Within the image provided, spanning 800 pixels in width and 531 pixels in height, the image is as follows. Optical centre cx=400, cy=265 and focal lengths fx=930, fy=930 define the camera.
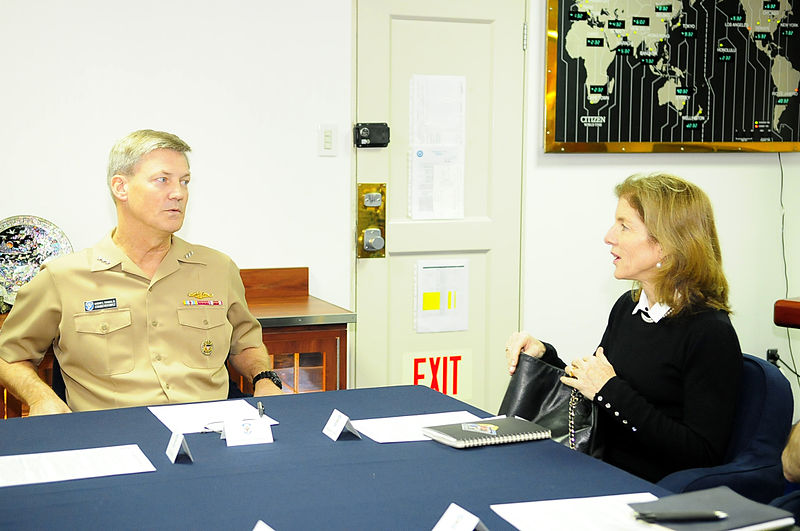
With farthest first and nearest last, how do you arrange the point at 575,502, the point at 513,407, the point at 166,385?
the point at 166,385, the point at 513,407, the point at 575,502

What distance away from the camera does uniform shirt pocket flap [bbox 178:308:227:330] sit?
2.68 metres

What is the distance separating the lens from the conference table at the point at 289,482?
1488 millimetres

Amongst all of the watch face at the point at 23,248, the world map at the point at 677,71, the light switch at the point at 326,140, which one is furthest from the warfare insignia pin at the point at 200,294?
the world map at the point at 677,71

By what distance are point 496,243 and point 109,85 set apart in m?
1.79

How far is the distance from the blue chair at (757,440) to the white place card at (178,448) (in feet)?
3.22

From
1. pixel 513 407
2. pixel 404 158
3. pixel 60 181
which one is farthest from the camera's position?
pixel 404 158

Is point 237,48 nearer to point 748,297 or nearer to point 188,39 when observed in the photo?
point 188,39

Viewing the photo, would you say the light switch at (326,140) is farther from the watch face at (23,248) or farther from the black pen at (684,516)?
the black pen at (684,516)

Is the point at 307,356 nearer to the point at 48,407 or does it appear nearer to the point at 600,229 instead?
the point at 48,407

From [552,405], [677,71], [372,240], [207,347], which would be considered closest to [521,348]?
[552,405]

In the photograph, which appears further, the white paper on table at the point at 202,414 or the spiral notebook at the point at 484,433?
the white paper on table at the point at 202,414

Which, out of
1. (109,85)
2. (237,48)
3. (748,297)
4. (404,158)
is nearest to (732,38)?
(748,297)

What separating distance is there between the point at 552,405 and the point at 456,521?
816mm

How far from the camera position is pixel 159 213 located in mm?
2676
